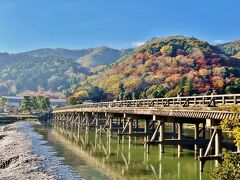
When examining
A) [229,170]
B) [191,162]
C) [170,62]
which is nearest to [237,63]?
[170,62]

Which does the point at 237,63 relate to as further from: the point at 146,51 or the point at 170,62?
A: the point at 146,51

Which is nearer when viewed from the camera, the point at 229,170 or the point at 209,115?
the point at 229,170

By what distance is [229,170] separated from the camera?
Answer: 13.8 m

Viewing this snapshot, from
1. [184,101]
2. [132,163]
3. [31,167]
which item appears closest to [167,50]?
[184,101]

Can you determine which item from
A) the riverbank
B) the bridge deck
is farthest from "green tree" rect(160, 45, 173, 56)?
the riverbank

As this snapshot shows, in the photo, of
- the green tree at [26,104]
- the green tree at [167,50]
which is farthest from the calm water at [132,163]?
the green tree at [167,50]

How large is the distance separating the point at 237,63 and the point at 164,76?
32365 millimetres

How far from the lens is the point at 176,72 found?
12162 cm

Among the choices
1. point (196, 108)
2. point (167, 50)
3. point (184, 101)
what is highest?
point (167, 50)

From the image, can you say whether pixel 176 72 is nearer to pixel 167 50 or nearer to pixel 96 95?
pixel 96 95

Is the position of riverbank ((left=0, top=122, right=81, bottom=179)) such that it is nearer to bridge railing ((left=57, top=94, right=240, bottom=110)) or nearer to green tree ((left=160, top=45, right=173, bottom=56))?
bridge railing ((left=57, top=94, right=240, bottom=110))

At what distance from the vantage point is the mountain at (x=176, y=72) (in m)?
92.2

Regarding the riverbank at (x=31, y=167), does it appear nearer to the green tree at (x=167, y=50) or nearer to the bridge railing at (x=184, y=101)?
the bridge railing at (x=184, y=101)

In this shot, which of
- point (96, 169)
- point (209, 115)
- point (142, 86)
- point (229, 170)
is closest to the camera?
point (229, 170)
